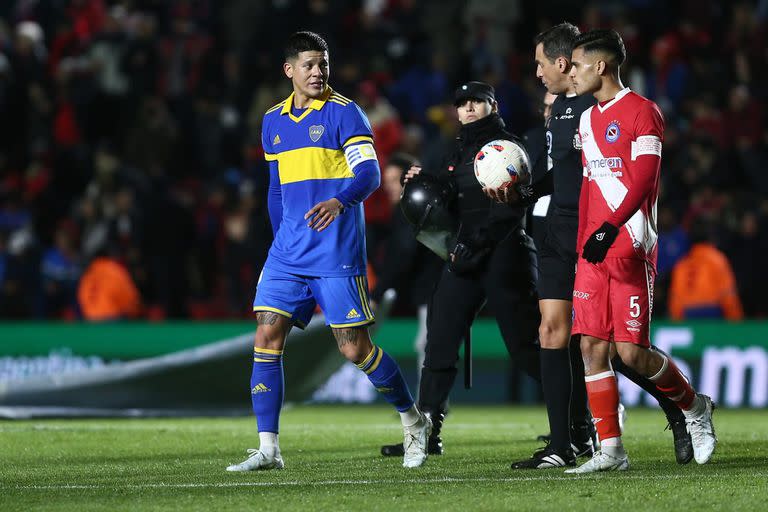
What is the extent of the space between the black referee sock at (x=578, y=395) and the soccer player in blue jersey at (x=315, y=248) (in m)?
1.07

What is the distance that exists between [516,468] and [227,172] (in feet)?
39.3

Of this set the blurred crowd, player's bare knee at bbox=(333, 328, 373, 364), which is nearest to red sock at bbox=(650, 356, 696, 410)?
player's bare knee at bbox=(333, 328, 373, 364)

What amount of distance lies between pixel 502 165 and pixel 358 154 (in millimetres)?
894

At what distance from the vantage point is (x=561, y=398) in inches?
297

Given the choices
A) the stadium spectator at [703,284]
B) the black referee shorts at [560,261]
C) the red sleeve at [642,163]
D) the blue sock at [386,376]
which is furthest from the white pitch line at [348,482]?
the stadium spectator at [703,284]

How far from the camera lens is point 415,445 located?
25.1 ft

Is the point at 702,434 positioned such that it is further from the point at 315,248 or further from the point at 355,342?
the point at 315,248

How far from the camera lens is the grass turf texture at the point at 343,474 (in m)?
6.02

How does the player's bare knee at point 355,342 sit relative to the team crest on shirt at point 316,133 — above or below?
below

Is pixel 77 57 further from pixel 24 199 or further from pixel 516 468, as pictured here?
pixel 516 468

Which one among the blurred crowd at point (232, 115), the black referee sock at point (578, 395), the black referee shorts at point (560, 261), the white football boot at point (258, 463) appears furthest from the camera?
the blurred crowd at point (232, 115)

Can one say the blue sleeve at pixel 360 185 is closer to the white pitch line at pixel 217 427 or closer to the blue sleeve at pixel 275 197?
the blue sleeve at pixel 275 197

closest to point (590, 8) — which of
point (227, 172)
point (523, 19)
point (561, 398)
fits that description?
point (523, 19)

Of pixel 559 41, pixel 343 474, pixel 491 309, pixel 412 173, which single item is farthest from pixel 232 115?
pixel 343 474
